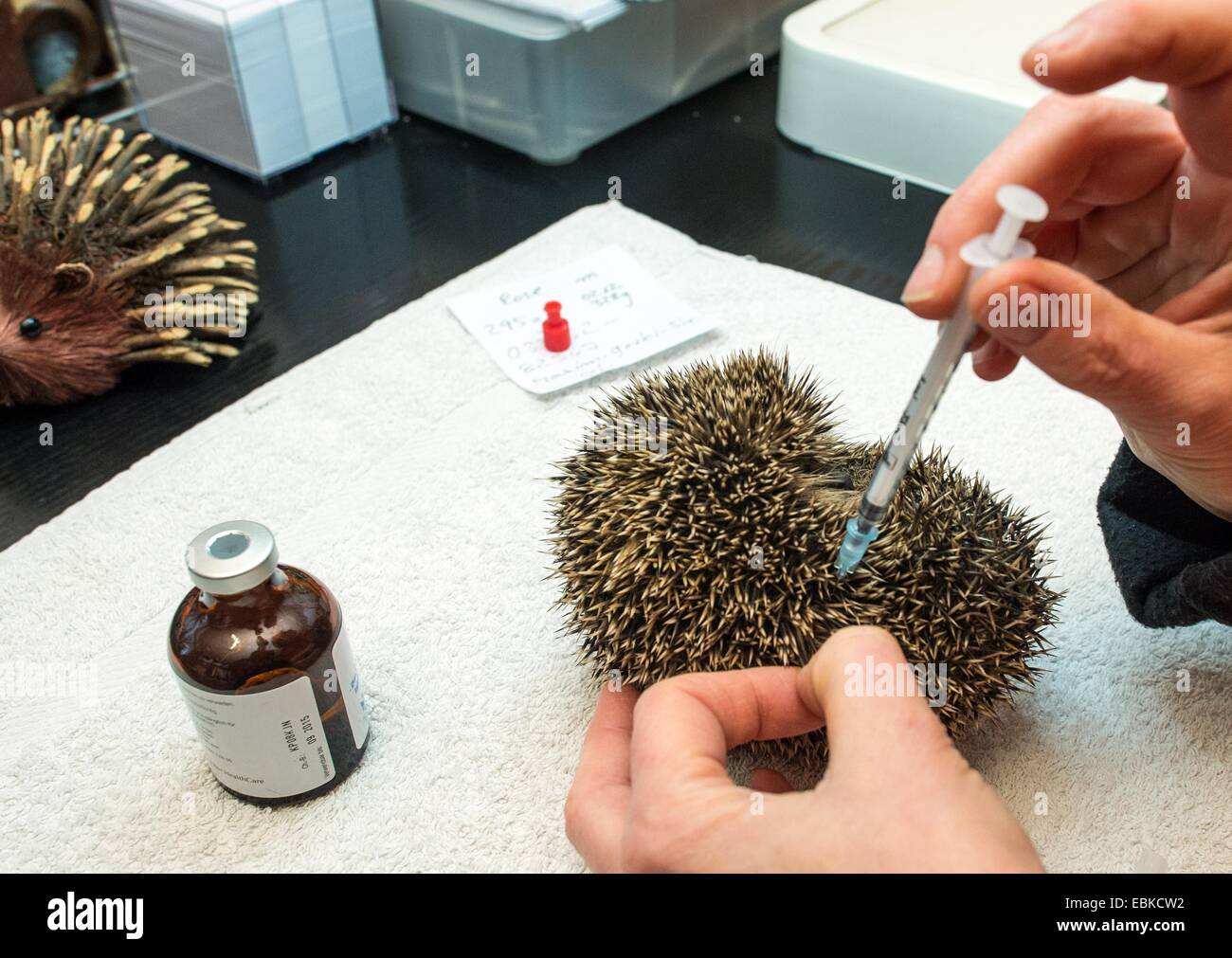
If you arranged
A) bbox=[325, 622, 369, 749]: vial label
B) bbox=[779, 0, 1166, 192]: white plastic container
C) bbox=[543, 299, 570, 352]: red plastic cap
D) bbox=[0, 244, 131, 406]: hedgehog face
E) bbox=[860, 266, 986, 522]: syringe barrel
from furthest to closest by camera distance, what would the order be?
1. bbox=[779, 0, 1166, 192]: white plastic container
2. bbox=[543, 299, 570, 352]: red plastic cap
3. bbox=[0, 244, 131, 406]: hedgehog face
4. bbox=[325, 622, 369, 749]: vial label
5. bbox=[860, 266, 986, 522]: syringe barrel

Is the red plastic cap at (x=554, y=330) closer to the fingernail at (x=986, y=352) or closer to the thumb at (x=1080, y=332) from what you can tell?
the fingernail at (x=986, y=352)

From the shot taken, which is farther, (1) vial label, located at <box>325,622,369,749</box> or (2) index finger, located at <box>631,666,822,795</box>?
(1) vial label, located at <box>325,622,369,749</box>

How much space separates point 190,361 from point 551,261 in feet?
1.52

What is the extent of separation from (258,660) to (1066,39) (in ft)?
2.03

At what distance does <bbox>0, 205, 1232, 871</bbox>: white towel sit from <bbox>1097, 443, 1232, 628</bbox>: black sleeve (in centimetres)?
10

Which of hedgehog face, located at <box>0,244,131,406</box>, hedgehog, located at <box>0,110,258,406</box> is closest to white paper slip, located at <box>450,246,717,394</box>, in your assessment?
hedgehog, located at <box>0,110,258,406</box>

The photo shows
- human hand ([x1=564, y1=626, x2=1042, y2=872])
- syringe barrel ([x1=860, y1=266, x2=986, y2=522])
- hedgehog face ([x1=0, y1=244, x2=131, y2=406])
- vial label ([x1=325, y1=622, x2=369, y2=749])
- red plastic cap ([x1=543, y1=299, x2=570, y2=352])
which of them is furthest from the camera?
red plastic cap ([x1=543, y1=299, x2=570, y2=352])

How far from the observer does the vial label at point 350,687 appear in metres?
0.77

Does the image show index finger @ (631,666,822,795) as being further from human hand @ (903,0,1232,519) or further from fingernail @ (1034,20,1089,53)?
fingernail @ (1034,20,1089,53)

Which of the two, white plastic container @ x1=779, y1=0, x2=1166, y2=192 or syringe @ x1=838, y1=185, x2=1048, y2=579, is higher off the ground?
syringe @ x1=838, y1=185, x2=1048, y2=579

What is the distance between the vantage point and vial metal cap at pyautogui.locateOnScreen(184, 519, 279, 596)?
0.69 m

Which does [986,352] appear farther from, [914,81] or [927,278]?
[914,81]

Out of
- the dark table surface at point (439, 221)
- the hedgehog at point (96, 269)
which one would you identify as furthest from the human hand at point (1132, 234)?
the hedgehog at point (96, 269)

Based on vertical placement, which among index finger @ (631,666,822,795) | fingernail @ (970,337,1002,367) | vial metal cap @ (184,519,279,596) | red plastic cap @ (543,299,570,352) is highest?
fingernail @ (970,337,1002,367)
